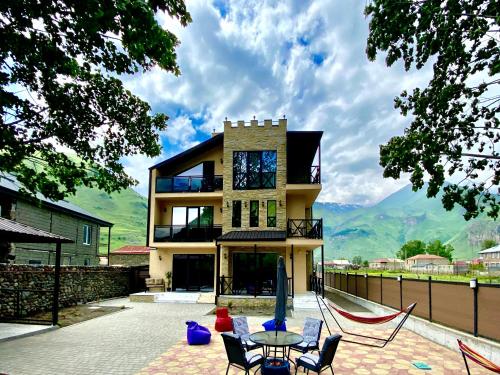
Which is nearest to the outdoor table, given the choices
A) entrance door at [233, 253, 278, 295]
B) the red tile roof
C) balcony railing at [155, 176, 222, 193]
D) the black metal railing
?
the black metal railing

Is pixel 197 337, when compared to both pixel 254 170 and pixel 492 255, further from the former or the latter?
pixel 492 255

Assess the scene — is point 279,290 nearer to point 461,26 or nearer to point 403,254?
point 461,26

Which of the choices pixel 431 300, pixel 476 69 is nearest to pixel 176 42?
pixel 476 69

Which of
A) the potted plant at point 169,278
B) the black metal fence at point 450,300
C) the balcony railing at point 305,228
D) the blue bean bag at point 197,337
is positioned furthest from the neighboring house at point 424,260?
the blue bean bag at point 197,337

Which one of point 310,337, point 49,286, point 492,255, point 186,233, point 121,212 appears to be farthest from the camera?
point 121,212

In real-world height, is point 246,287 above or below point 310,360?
below

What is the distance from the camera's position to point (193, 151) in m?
20.8

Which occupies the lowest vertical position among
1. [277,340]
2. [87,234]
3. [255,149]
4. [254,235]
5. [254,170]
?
[277,340]

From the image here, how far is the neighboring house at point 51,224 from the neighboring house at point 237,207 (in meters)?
5.42

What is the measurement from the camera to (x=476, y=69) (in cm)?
791

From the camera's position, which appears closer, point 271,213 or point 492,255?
point 271,213

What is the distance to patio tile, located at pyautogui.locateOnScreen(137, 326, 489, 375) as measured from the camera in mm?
6895

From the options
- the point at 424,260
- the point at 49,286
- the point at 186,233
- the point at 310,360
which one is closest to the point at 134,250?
the point at 186,233

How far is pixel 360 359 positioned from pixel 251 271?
1133 cm
